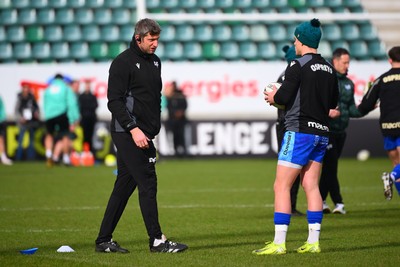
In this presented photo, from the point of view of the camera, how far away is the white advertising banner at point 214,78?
25312 mm

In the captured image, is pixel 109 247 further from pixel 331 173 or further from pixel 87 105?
pixel 87 105

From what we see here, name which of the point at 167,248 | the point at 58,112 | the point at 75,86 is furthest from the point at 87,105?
the point at 167,248

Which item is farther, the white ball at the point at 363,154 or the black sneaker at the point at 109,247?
the white ball at the point at 363,154

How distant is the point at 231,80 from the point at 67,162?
482 centimetres

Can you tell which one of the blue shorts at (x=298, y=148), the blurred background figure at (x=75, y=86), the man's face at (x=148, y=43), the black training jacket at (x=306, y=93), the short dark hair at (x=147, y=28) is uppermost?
the short dark hair at (x=147, y=28)

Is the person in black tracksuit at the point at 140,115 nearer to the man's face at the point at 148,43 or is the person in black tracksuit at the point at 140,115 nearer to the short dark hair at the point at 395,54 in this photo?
the man's face at the point at 148,43

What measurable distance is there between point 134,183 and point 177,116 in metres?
16.8

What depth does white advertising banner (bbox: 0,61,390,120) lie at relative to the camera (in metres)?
25.3

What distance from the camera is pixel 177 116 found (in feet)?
84.2

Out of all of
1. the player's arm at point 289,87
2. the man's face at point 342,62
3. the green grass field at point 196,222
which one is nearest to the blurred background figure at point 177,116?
the green grass field at point 196,222

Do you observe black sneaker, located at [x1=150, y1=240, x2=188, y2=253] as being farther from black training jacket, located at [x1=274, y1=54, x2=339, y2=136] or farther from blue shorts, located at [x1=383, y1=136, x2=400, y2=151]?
blue shorts, located at [x1=383, y1=136, x2=400, y2=151]

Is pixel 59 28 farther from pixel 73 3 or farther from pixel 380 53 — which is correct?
pixel 380 53

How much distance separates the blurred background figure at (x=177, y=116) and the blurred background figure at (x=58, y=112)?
2.79 metres

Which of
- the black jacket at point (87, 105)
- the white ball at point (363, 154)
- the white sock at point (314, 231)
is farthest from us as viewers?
the white ball at point (363, 154)
